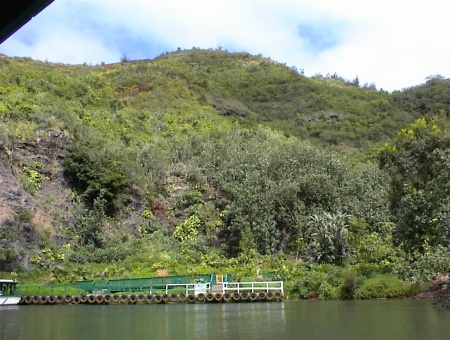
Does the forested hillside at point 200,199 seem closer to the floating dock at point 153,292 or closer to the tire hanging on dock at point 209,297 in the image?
the floating dock at point 153,292

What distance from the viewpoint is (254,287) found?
28203 mm

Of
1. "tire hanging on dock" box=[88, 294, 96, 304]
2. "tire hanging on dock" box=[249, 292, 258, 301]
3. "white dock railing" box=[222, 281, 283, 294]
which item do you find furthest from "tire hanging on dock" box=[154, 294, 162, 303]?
"tire hanging on dock" box=[249, 292, 258, 301]

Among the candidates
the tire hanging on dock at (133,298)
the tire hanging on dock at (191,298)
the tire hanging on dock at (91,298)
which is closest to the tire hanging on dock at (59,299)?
the tire hanging on dock at (91,298)

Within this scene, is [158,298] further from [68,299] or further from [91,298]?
[68,299]

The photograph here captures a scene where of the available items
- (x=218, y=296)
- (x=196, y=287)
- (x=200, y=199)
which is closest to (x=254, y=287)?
(x=218, y=296)

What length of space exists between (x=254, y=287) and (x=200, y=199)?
1477cm

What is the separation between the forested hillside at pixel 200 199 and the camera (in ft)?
89.1

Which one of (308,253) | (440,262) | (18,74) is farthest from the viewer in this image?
(18,74)

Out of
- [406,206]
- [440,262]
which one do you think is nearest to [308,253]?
[406,206]

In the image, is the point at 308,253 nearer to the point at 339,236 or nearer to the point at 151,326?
the point at 339,236

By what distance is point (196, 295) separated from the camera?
2805cm

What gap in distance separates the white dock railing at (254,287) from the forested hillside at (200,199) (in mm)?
818

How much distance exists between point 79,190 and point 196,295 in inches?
593

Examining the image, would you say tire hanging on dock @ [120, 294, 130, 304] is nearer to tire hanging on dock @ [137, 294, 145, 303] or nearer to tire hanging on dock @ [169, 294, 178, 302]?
tire hanging on dock @ [137, 294, 145, 303]
